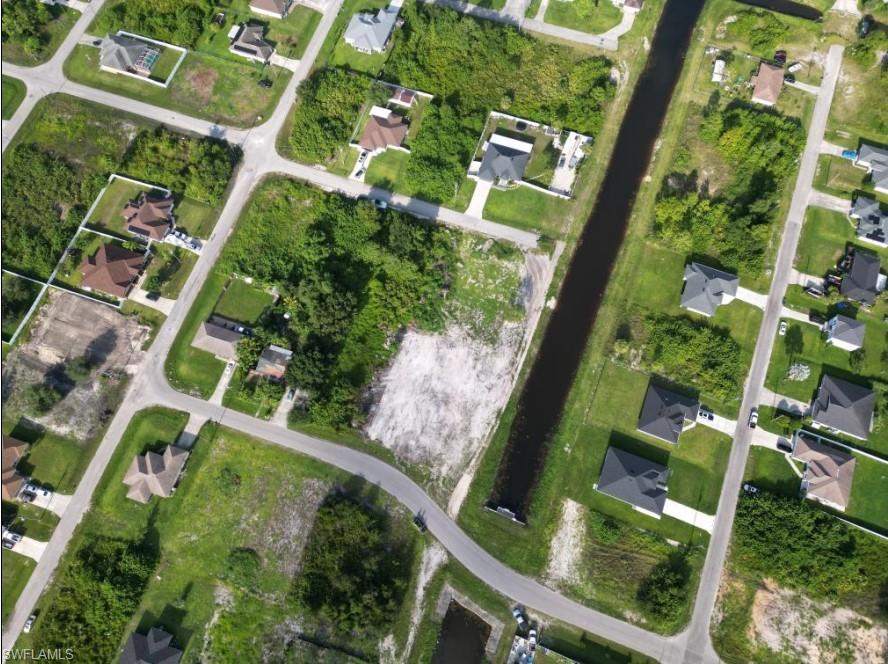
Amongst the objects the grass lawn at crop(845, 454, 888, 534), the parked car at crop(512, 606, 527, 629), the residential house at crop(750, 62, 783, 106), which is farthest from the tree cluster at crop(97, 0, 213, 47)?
the grass lawn at crop(845, 454, 888, 534)

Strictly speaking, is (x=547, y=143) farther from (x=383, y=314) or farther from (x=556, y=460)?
(x=556, y=460)

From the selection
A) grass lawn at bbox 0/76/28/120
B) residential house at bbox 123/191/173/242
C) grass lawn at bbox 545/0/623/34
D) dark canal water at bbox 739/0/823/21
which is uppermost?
dark canal water at bbox 739/0/823/21

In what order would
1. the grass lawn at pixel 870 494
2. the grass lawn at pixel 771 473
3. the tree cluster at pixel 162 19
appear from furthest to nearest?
the tree cluster at pixel 162 19 < the grass lawn at pixel 771 473 < the grass lawn at pixel 870 494

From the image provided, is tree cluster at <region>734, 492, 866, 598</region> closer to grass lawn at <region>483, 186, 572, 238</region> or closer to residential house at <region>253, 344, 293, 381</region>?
grass lawn at <region>483, 186, 572, 238</region>

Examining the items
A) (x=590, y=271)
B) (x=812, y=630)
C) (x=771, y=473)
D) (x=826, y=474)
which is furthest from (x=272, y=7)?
(x=812, y=630)

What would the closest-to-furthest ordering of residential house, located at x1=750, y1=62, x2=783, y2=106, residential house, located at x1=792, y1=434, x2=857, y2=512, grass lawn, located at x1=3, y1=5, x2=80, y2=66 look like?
residential house, located at x1=792, y1=434, x2=857, y2=512 → residential house, located at x1=750, y1=62, x2=783, y2=106 → grass lawn, located at x1=3, y1=5, x2=80, y2=66

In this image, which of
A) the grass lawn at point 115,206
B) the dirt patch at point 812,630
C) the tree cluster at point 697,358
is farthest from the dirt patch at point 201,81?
the dirt patch at point 812,630

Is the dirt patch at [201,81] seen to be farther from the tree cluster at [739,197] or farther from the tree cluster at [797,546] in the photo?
the tree cluster at [797,546]
